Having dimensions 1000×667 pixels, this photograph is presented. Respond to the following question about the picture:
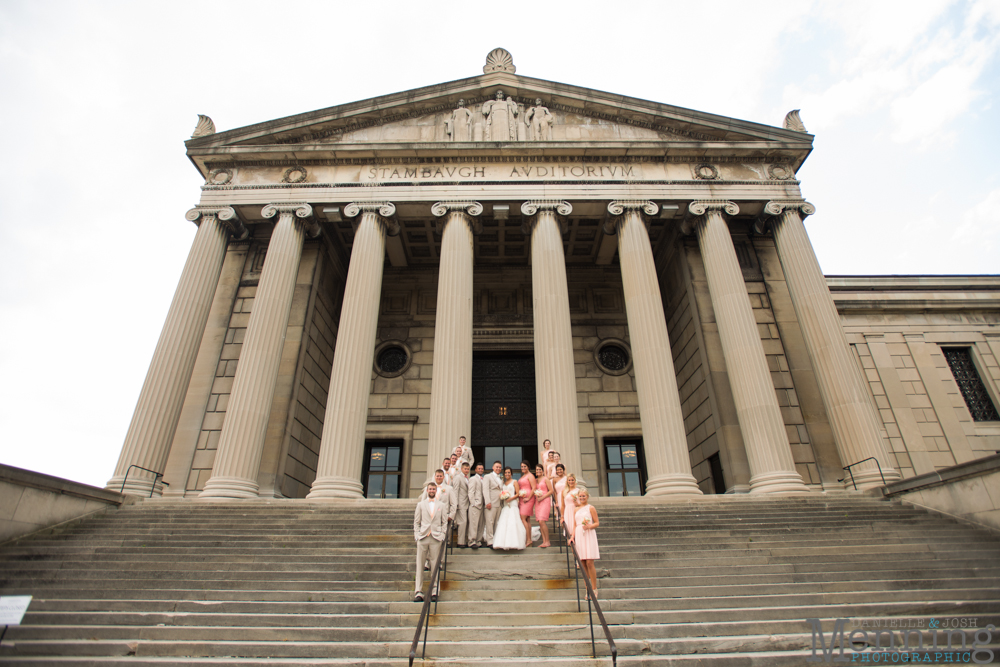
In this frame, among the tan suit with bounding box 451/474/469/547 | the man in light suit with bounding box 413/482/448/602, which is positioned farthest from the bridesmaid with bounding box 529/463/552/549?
the man in light suit with bounding box 413/482/448/602

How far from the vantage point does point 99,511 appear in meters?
11.7

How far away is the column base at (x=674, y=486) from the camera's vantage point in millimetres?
13008

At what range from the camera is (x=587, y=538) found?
726cm

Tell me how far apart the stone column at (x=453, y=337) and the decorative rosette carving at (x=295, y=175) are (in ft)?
16.2

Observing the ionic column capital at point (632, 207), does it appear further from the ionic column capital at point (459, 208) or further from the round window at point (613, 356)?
the round window at point (613, 356)

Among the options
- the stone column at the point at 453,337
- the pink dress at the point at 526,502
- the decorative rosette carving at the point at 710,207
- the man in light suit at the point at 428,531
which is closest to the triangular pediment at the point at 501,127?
the decorative rosette carving at the point at 710,207

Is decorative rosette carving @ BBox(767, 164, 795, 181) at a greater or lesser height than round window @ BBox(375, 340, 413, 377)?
greater

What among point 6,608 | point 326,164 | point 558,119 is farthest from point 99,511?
point 558,119

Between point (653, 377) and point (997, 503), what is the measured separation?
24.2 ft

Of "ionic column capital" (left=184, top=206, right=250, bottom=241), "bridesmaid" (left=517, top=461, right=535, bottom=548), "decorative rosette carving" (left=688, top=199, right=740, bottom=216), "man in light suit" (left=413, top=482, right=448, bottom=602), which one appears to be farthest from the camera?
"decorative rosette carving" (left=688, top=199, right=740, bottom=216)

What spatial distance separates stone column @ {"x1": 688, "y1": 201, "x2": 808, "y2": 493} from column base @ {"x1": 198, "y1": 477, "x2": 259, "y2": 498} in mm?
13214

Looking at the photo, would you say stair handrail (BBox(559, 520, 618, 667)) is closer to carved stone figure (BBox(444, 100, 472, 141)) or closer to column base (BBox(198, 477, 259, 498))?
column base (BBox(198, 477, 259, 498))

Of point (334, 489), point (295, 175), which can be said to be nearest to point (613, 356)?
point (334, 489)

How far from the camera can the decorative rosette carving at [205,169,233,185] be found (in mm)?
18219
